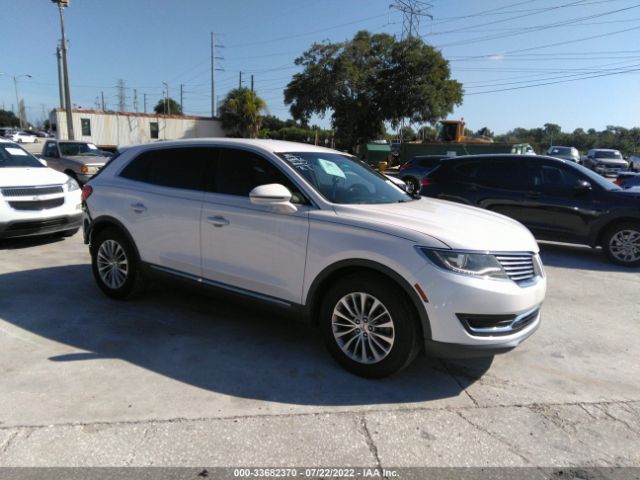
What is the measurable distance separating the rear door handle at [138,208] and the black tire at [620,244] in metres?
6.79

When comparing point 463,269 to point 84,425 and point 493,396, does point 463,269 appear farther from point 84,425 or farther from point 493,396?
point 84,425

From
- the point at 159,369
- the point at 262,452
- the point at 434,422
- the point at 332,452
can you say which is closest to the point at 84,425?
the point at 159,369

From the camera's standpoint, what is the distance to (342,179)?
14.0 feet

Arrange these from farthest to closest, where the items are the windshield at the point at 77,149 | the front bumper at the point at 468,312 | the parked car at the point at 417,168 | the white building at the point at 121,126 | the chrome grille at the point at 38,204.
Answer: the white building at the point at 121,126
the parked car at the point at 417,168
the windshield at the point at 77,149
the chrome grille at the point at 38,204
the front bumper at the point at 468,312

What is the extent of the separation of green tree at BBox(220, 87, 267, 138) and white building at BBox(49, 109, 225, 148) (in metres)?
2.40

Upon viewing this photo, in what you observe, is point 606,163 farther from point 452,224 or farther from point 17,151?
point 17,151

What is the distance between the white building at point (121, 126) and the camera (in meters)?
37.2

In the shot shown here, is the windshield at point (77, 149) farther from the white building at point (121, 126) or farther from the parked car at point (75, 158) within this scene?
the white building at point (121, 126)

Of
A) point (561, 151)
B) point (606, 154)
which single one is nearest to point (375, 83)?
point (561, 151)

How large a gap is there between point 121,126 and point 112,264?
38.0 metres

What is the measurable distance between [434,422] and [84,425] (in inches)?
84.6

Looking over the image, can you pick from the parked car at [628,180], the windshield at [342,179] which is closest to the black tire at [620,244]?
the windshield at [342,179]

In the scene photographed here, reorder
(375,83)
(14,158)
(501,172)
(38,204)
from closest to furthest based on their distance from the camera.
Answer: (38,204) < (14,158) < (501,172) < (375,83)

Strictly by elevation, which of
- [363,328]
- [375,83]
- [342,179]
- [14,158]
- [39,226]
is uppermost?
[375,83]
